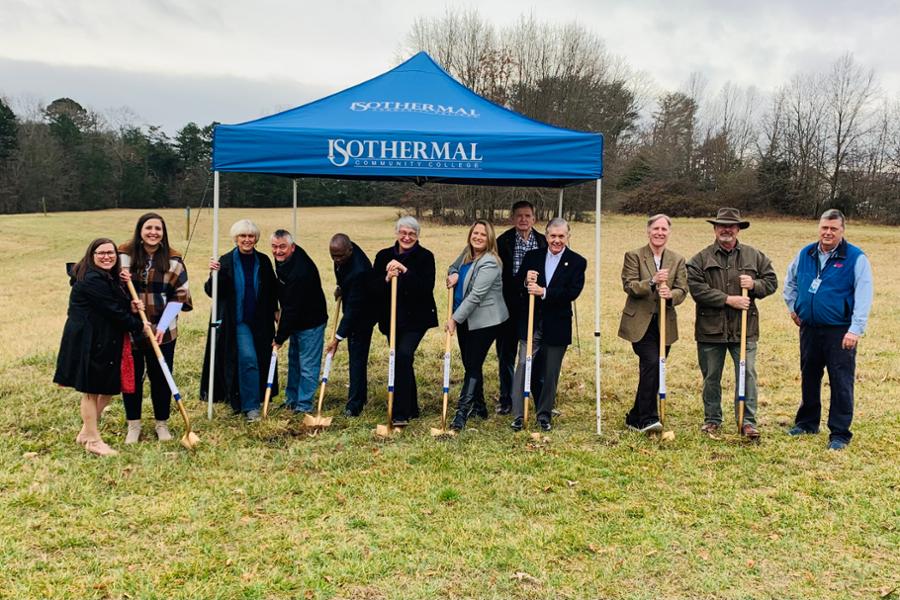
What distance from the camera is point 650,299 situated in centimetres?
538

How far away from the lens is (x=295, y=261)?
571 centimetres

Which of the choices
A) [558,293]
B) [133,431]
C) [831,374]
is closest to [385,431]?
[558,293]

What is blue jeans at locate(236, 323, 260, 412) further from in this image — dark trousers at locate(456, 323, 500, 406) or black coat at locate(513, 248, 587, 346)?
black coat at locate(513, 248, 587, 346)

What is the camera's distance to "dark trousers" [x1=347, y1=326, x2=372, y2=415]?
5863 mm

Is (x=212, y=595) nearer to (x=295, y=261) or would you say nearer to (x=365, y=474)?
(x=365, y=474)

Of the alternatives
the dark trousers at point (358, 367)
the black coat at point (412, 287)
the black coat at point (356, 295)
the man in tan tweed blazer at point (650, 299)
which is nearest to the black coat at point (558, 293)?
the man in tan tweed blazer at point (650, 299)

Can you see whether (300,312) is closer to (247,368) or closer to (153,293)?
(247,368)

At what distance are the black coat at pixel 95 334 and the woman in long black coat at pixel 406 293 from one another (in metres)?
2.00

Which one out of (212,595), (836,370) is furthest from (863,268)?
(212,595)

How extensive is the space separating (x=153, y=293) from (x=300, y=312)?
1.23m

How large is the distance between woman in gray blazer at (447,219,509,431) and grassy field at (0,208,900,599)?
40cm

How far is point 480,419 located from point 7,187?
49.5 m

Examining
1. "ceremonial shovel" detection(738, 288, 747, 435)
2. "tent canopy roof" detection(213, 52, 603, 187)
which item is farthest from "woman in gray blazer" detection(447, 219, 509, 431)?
"ceremonial shovel" detection(738, 288, 747, 435)

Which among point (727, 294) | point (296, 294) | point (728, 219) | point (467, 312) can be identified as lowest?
point (467, 312)
